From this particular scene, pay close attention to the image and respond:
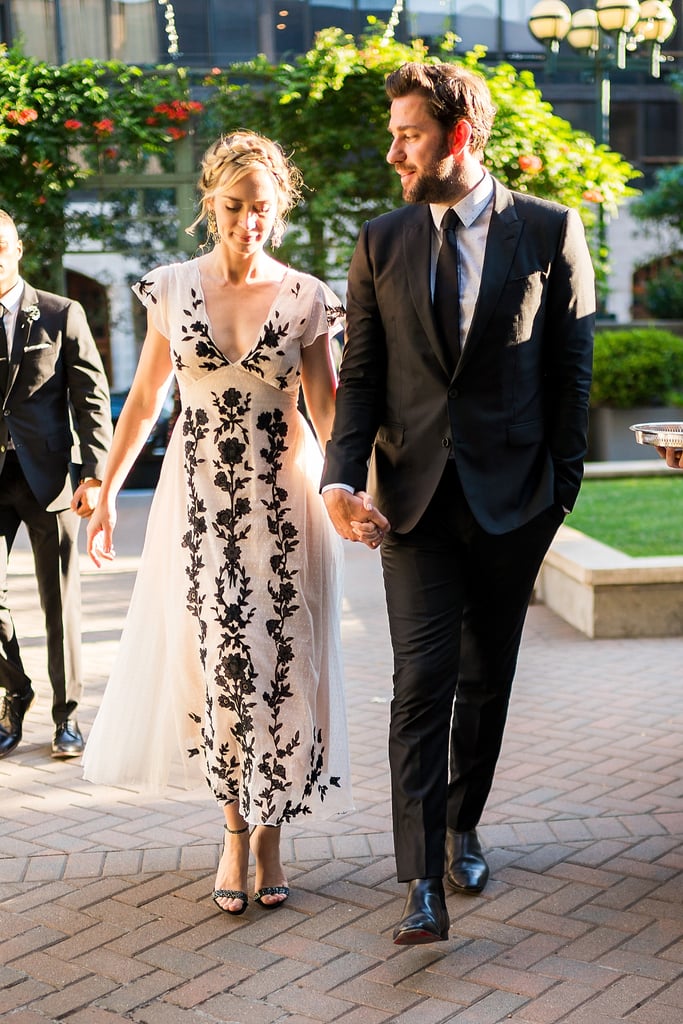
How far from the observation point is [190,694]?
392 cm

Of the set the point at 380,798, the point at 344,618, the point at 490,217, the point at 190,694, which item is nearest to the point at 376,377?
the point at 490,217

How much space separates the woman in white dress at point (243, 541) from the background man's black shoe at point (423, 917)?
1.87 feet

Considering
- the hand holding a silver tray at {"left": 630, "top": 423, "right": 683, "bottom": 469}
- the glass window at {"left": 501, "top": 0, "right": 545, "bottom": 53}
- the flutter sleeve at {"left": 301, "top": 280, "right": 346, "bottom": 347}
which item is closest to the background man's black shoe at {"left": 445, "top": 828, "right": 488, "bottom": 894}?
the hand holding a silver tray at {"left": 630, "top": 423, "right": 683, "bottom": 469}

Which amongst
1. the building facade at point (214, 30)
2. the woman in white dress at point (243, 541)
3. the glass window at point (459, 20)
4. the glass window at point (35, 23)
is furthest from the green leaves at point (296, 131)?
the woman in white dress at point (243, 541)

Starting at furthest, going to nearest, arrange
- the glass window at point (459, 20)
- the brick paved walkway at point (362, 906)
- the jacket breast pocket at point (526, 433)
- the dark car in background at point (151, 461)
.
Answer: the glass window at point (459, 20) < the dark car in background at point (151, 461) < the jacket breast pocket at point (526, 433) < the brick paved walkway at point (362, 906)

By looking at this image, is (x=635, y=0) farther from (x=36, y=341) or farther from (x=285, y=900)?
(x=285, y=900)

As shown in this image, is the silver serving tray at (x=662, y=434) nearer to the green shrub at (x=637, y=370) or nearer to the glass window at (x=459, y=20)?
the green shrub at (x=637, y=370)

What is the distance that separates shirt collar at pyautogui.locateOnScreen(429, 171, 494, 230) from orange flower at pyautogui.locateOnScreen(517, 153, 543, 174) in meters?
9.99

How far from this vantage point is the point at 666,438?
325 centimetres

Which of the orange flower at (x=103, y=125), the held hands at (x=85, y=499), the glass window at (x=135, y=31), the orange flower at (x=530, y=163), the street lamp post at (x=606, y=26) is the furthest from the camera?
the glass window at (x=135, y=31)

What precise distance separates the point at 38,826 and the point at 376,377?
6.92ft

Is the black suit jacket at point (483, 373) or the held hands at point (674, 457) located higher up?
the black suit jacket at point (483, 373)

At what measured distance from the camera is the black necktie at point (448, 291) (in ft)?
11.2

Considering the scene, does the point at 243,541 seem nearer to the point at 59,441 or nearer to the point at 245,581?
the point at 245,581
